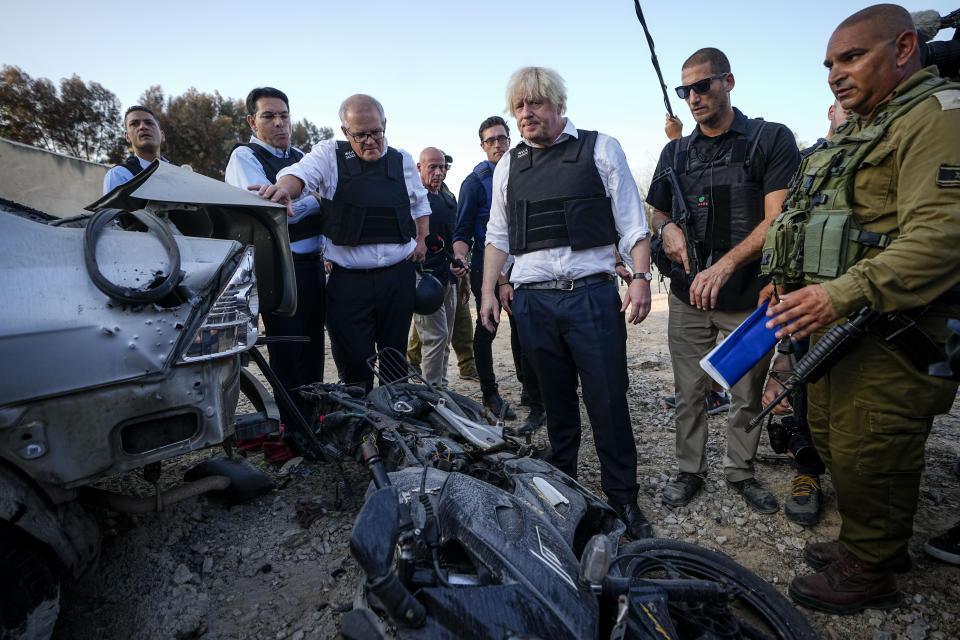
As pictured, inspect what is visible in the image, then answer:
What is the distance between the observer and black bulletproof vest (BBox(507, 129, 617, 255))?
101 inches

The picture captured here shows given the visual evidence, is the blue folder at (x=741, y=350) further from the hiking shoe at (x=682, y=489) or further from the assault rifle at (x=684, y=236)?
the hiking shoe at (x=682, y=489)

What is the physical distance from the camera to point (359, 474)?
314cm

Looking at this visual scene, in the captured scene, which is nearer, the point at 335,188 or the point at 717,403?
the point at 335,188

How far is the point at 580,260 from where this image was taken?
2584 mm

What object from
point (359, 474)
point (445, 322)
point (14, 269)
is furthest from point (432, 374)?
point (14, 269)

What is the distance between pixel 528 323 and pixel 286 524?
1.68 metres

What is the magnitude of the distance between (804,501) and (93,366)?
321 cm

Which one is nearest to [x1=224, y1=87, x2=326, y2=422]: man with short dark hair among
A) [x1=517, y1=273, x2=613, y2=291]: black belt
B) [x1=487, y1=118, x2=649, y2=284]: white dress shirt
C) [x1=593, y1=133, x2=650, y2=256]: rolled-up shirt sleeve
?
[x1=487, y1=118, x2=649, y2=284]: white dress shirt

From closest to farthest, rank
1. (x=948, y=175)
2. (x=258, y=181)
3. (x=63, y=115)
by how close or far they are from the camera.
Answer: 1. (x=948, y=175)
2. (x=258, y=181)
3. (x=63, y=115)

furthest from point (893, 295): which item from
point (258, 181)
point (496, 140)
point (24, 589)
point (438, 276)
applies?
point (496, 140)

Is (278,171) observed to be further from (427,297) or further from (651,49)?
(651,49)

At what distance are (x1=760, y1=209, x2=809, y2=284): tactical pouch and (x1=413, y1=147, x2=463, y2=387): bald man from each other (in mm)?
2739

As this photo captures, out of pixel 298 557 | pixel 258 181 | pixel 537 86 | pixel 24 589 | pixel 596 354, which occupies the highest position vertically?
pixel 537 86

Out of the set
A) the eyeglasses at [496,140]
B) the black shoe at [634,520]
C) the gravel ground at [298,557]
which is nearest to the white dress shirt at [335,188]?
the gravel ground at [298,557]
